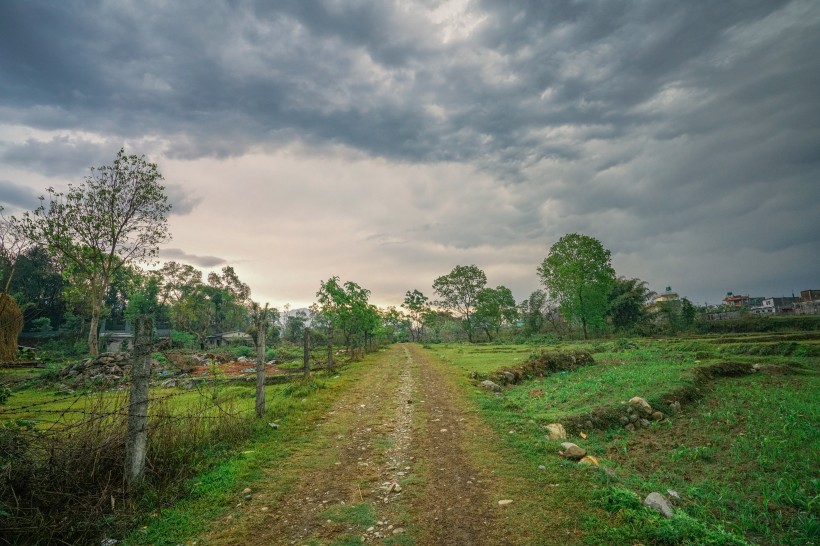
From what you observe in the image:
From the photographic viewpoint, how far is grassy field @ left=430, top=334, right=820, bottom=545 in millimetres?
4680

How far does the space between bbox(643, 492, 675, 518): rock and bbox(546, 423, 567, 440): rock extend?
2898 millimetres

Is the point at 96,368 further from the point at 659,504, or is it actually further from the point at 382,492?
the point at 659,504

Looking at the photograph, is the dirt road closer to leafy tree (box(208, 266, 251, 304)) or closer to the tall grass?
the tall grass

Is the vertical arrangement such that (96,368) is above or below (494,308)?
below

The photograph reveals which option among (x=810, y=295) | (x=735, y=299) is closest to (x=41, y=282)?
(x=810, y=295)

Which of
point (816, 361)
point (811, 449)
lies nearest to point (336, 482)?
point (811, 449)

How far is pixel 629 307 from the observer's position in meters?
51.0

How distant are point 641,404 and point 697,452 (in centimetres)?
286

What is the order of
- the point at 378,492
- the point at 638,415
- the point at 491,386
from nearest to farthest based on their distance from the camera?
the point at 378,492
the point at 638,415
the point at 491,386

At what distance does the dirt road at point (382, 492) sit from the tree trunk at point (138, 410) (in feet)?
5.88

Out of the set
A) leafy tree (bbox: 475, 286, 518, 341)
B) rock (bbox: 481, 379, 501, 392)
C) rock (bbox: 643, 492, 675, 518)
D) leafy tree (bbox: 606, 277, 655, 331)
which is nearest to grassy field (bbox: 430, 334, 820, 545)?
rock (bbox: 643, 492, 675, 518)

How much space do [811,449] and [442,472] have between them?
7.17 m

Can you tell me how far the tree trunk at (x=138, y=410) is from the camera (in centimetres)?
562

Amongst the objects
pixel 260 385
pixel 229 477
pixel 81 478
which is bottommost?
pixel 229 477
